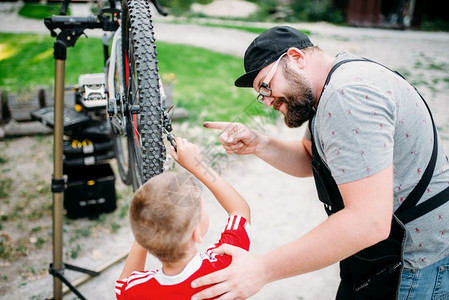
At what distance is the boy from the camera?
1.21 m

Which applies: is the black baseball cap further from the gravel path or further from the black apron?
the gravel path

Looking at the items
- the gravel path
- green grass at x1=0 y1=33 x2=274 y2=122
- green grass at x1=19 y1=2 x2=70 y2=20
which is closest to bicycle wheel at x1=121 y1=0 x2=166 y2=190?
the gravel path

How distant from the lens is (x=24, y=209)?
3.87m

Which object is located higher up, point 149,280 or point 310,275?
point 149,280

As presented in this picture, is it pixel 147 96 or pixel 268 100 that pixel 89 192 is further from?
pixel 268 100

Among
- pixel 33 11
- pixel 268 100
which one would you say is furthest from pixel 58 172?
pixel 33 11

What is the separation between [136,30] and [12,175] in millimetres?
3559

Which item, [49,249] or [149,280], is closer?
[149,280]

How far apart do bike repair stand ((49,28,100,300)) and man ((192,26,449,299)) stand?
104 cm

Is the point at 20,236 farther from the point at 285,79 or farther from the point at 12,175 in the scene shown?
the point at 285,79

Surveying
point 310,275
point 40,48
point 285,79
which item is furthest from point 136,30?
point 40,48

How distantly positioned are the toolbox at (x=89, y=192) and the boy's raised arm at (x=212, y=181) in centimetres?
236

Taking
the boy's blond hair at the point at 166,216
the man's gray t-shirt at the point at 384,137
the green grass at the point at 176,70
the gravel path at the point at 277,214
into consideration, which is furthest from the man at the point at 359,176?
the green grass at the point at 176,70

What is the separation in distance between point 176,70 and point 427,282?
8.00 meters
